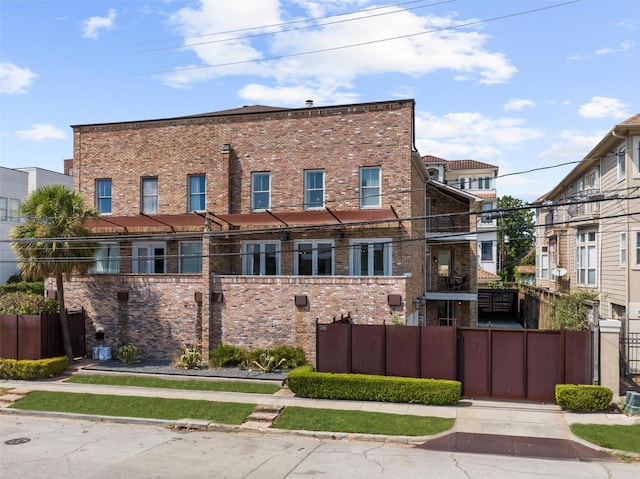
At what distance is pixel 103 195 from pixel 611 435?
23.4 metres

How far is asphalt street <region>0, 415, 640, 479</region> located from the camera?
11523 mm

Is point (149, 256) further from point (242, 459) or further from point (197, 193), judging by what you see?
point (242, 459)

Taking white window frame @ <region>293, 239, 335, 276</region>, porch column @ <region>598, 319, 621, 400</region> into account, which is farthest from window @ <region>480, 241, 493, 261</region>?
porch column @ <region>598, 319, 621, 400</region>

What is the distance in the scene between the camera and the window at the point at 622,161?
21.8 meters

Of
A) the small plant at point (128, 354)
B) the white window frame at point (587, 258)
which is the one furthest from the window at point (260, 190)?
the white window frame at point (587, 258)

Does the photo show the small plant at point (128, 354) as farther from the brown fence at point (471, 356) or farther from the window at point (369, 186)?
the window at point (369, 186)

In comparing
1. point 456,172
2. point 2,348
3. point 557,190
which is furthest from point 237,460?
point 456,172

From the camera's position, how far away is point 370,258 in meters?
24.2

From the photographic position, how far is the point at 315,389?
17578 millimetres

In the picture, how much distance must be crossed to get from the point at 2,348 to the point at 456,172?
149 ft

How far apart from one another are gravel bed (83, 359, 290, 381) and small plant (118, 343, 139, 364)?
0.20 metres

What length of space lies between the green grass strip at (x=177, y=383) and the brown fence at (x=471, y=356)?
2201mm

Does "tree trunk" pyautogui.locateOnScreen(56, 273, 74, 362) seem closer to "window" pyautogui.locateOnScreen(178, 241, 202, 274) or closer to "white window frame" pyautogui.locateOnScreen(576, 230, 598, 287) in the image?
"window" pyautogui.locateOnScreen(178, 241, 202, 274)

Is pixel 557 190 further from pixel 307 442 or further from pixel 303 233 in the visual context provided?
pixel 307 442
